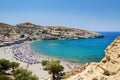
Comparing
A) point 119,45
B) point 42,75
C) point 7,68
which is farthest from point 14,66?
point 119,45

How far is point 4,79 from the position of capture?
2883 cm

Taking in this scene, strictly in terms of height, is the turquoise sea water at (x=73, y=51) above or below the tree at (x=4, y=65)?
below

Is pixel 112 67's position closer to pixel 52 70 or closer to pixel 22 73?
pixel 22 73

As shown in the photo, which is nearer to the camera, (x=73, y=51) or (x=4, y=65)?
(x=4, y=65)

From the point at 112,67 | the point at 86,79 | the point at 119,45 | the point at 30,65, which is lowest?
the point at 30,65

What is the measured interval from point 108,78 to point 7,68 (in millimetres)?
35801

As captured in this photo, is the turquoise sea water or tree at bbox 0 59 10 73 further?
the turquoise sea water

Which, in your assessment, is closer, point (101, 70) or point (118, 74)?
point (118, 74)

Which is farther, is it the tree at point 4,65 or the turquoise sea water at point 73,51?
the turquoise sea water at point 73,51

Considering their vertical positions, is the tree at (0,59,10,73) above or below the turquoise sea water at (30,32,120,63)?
above

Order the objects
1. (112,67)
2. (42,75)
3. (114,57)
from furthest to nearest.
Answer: (42,75)
(114,57)
(112,67)

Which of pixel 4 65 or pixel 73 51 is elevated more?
pixel 4 65

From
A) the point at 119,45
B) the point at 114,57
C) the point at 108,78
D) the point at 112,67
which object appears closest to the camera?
the point at 108,78

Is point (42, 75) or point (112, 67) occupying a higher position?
point (112, 67)
